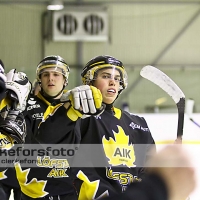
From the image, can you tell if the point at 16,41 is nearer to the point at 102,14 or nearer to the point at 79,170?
the point at 102,14

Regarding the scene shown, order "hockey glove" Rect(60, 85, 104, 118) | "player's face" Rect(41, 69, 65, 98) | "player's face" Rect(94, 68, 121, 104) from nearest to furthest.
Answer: "hockey glove" Rect(60, 85, 104, 118)
"player's face" Rect(94, 68, 121, 104)
"player's face" Rect(41, 69, 65, 98)

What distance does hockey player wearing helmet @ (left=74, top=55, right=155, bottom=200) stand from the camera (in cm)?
206

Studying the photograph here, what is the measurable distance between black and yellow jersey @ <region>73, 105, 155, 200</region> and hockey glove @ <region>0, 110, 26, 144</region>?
68 centimetres

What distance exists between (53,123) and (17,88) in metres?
0.34

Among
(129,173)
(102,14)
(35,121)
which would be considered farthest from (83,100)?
(102,14)

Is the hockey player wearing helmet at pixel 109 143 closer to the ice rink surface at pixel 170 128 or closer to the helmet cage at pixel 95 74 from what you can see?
the helmet cage at pixel 95 74

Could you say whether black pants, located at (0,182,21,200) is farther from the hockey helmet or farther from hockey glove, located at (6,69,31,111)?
hockey glove, located at (6,69,31,111)

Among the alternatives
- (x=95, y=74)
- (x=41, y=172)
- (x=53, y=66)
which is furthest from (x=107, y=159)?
(x=53, y=66)

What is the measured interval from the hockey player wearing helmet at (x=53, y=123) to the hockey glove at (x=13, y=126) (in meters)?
0.26

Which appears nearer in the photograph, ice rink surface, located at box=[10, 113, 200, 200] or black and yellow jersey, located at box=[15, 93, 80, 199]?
black and yellow jersey, located at box=[15, 93, 80, 199]

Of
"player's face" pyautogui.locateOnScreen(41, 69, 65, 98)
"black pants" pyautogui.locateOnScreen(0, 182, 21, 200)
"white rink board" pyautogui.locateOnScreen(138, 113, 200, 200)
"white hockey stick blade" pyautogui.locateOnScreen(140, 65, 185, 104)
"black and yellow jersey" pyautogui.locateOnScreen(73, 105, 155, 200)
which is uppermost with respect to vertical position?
"white hockey stick blade" pyautogui.locateOnScreen(140, 65, 185, 104)

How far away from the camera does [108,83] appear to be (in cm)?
220

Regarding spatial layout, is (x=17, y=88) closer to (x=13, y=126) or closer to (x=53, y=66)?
(x=13, y=126)

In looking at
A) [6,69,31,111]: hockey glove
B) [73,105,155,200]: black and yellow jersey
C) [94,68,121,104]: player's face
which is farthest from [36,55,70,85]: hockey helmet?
[6,69,31,111]: hockey glove
